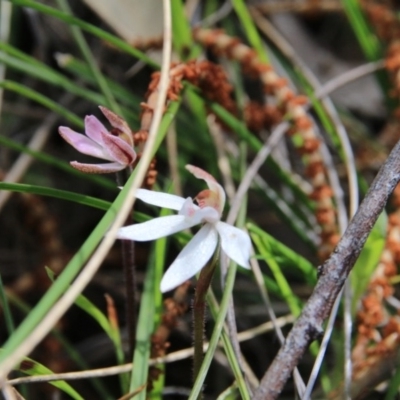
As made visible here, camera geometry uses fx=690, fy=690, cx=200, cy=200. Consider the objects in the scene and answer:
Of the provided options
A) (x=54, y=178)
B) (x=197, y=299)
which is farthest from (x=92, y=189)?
(x=197, y=299)

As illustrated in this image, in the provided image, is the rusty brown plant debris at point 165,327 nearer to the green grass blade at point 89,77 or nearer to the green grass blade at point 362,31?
the green grass blade at point 89,77

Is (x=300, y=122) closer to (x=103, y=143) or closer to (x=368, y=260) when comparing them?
(x=368, y=260)

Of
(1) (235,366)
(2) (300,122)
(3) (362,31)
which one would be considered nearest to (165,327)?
(1) (235,366)

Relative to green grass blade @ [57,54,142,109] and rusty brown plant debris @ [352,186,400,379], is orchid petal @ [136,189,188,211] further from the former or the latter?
green grass blade @ [57,54,142,109]

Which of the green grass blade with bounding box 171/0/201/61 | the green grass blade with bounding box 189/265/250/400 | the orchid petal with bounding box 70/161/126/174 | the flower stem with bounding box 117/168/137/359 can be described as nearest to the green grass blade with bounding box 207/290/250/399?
the green grass blade with bounding box 189/265/250/400

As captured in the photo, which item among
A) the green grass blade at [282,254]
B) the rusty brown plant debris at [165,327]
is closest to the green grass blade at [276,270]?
the green grass blade at [282,254]

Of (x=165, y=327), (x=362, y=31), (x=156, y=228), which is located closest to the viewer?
(x=156, y=228)

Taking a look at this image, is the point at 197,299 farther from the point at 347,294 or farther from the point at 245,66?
the point at 245,66
